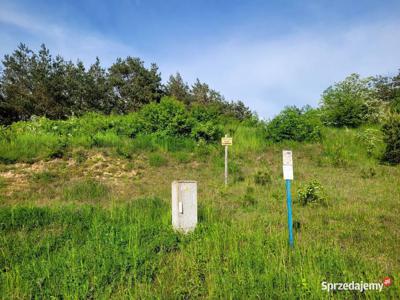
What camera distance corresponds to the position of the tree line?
28625 millimetres

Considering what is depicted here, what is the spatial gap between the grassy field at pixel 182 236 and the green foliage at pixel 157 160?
29.7 inches

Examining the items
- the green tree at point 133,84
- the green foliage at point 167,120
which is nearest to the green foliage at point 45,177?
the green foliage at point 167,120

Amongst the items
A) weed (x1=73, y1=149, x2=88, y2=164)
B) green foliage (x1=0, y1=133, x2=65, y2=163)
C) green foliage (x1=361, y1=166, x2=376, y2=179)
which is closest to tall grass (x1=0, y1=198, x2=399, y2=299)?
weed (x1=73, y1=149, x2=88, y2=164)

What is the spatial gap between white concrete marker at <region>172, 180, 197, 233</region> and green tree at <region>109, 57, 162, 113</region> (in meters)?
30.1

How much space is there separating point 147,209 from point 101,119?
413 inches

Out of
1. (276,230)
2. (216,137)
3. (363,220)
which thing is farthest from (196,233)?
(216,137)

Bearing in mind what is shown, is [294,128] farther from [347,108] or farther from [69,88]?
[69,88]

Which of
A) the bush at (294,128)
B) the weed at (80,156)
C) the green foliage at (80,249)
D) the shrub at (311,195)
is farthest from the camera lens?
the bush at (294,128)

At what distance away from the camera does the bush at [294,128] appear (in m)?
14.7

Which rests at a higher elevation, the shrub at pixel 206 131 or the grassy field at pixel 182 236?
the shrub at pixel 206 131

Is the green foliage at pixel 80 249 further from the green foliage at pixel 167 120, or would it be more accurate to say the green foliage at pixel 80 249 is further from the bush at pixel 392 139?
the bush at pixel 392 139

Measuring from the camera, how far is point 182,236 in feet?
14.9

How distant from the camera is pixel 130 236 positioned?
14.2 ft

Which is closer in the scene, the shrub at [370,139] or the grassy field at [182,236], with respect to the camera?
the grassy field at [182,236]
